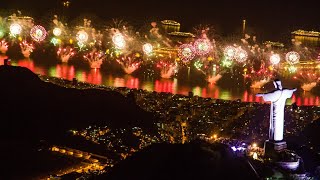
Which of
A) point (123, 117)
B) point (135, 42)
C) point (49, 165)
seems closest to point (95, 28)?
point (135, 42)

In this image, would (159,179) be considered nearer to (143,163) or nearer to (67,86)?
(143,163)

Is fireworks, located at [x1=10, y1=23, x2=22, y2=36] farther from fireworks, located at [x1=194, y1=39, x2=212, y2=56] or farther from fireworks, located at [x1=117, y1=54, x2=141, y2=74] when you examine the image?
fireworks, located at [x1=194, y1=39, x2=212, y2=56]

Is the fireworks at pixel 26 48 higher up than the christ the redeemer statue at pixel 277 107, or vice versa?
the fireworks at pixel 26 48

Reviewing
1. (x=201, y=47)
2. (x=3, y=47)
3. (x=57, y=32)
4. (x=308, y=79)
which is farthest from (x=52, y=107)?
(x=57, y=32)

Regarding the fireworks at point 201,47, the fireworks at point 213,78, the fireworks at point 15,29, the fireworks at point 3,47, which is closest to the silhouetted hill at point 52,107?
the fireworks at point 213,78

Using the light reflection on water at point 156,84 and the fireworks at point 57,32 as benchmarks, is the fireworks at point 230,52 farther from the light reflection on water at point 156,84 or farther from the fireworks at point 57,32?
the fireworks at point 57,32

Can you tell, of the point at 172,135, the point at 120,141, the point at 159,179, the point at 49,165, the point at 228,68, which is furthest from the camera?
the point at 228,68
